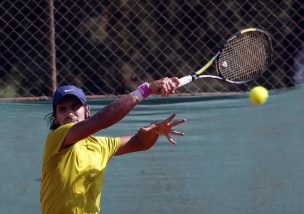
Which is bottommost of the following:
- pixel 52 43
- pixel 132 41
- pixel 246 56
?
pixel 246 56

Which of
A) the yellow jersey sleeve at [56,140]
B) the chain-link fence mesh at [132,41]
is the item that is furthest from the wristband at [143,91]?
the chain-link fence mesh at [132,41]

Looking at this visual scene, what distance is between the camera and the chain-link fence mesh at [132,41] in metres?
6.00

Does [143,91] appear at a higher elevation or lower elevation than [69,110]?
lower

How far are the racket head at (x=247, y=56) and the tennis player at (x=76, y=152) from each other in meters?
0.93

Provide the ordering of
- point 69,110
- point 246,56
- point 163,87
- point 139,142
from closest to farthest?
point 163,87 → point 69,110 → point 139,142 → point 246,56

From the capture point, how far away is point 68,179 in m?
3.93

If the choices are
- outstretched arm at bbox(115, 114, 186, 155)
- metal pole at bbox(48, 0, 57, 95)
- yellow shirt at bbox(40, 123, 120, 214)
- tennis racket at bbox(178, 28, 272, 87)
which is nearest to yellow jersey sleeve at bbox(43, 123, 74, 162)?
yellow shirt at bbox(40, 123, 120, 214)

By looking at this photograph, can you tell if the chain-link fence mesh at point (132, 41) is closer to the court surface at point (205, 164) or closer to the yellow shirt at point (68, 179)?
the court surface at point (205, 164)

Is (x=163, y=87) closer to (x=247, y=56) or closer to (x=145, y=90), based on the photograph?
(x=145, y=90)

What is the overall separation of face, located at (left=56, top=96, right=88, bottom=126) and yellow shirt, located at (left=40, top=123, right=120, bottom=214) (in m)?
0.14

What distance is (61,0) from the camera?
609 cm

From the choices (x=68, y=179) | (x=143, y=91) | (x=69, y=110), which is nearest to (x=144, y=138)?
(x=69, y=110)

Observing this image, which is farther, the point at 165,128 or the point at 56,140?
the point at 165,128

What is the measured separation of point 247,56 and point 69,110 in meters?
1.28
